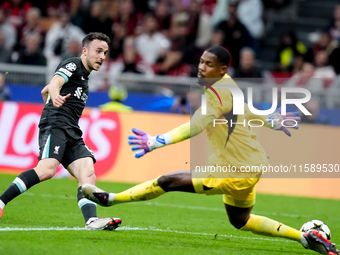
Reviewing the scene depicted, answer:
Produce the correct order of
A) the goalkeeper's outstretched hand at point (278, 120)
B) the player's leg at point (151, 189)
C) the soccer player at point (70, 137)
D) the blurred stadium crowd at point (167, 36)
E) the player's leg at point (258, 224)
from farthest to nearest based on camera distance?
the blurred stadium crowd at point (167, 36)
the soccer player at point (70, 137)
the goalkeeper's outstretched hand at point (278, 120)
the player's leg at point (258, 224)
the player's leg at point (151, 189)

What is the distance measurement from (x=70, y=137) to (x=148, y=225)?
1652 millimetres

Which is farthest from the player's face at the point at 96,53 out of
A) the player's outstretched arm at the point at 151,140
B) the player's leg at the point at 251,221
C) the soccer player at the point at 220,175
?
the player's leg at the point at 251,221

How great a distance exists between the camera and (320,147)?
14.2 metres

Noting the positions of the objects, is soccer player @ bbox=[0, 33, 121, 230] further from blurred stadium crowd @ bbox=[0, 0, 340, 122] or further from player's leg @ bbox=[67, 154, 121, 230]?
blurred stadium crowd @ bbox=[0, 0, 340, 122]

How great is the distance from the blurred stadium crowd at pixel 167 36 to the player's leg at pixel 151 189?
9.48m

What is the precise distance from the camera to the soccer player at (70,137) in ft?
26.9

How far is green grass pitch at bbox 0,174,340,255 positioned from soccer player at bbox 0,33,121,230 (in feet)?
1.15

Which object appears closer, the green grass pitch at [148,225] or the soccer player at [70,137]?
the green grass pitch at [148,225]

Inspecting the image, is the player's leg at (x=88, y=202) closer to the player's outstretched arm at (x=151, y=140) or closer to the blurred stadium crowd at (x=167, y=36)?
the player's outstretched arm at (x=151, y=140)

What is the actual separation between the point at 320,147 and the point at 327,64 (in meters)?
3.67

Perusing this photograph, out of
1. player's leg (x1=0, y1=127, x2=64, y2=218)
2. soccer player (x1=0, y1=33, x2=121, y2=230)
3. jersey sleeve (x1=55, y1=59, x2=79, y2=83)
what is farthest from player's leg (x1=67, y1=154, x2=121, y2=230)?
jersey sleeve (x1=55, y1=59, x2=79, y2=83)

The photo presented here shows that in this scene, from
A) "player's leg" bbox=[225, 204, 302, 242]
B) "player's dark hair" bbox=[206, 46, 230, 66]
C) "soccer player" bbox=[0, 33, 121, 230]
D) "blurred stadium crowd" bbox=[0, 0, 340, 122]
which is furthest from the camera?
"blurred stadium crowd" bbox=[0, 0, 340, 122]

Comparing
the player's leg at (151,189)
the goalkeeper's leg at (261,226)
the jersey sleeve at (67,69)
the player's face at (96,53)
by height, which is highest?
the player's face at (96,53)

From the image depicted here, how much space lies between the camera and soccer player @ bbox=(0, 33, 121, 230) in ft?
26.9
